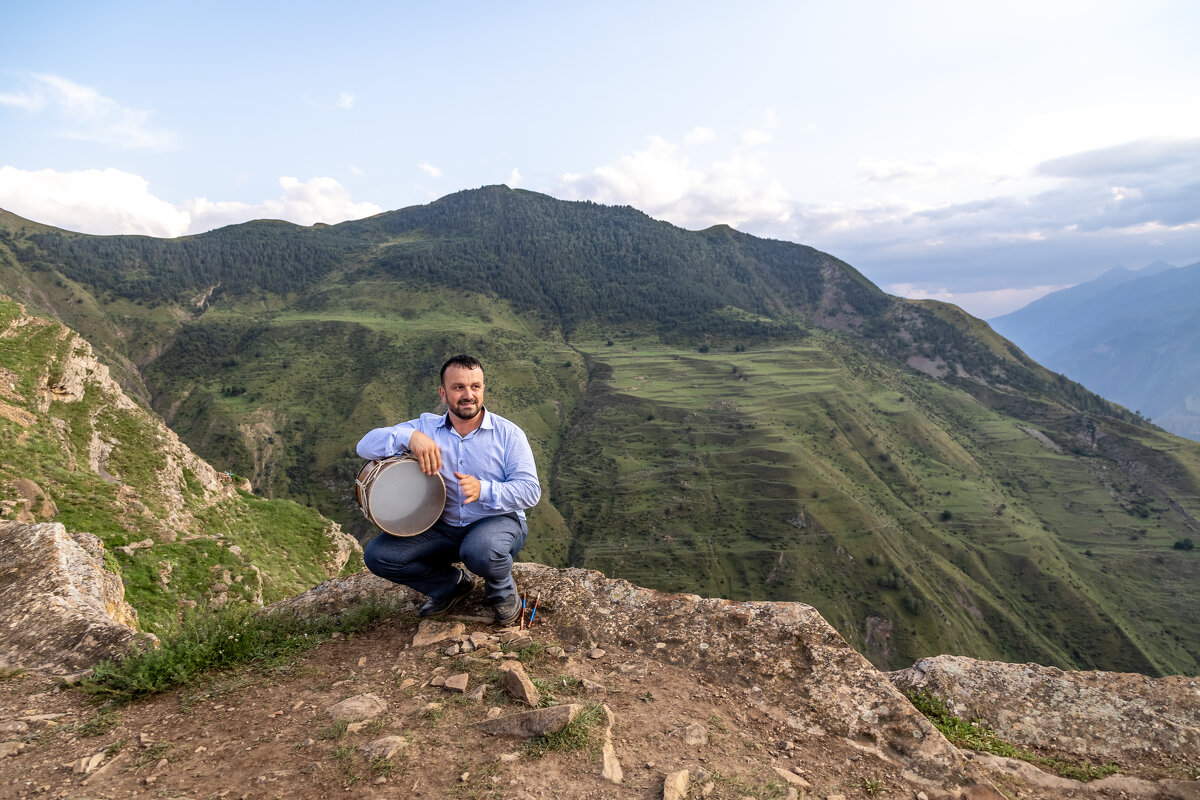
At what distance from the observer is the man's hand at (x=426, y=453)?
509 cm

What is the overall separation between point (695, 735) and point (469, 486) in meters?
2.89

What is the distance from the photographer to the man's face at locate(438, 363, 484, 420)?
531 centimetres

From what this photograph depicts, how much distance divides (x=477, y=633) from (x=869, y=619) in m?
92.2

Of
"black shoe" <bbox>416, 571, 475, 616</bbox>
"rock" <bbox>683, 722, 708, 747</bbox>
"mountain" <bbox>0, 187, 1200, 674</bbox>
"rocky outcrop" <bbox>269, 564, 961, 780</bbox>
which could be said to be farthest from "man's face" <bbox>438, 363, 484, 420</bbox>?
"mountain" <bbox>0, 187, 1200, 674</bbox>

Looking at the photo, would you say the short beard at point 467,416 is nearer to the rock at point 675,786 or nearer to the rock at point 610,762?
the rock at point 610,762

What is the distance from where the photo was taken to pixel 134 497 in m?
14.8

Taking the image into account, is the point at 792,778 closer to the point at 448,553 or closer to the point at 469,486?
the point at 469,486

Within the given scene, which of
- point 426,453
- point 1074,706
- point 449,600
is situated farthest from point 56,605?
point 1074,706

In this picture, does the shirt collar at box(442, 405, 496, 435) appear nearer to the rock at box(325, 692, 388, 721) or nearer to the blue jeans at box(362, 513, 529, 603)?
the blue jeans at box(362, 513, 529, 603)

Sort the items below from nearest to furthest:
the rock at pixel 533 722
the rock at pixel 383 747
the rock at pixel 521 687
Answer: the rock at pixel 383 747 → the rock at pixel 533 722 → the rock at pixel 521 687

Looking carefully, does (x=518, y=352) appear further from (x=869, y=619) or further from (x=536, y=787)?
(x=536, y=787)

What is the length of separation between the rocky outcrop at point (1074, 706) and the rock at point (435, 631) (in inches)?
200

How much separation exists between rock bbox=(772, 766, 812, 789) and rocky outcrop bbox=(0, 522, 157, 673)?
6.07 m

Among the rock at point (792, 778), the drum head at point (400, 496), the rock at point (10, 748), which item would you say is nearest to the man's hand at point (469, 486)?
the drum head at point (400, 496)
